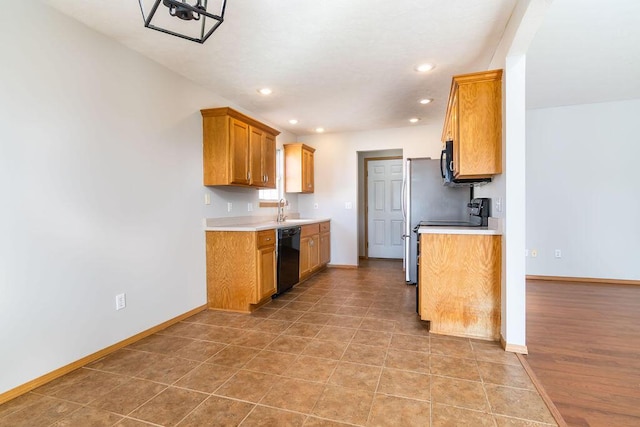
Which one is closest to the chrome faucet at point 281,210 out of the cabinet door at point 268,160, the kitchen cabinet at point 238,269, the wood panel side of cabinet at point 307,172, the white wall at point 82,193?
the wood panel side of cabinet at point 307,172

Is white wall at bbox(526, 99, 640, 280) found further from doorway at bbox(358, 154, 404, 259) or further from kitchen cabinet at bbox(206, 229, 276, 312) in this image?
kitchen cabinet at bbox(206, 229, 276, 312)

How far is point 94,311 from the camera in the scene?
7.54ft

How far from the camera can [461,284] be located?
259 cm

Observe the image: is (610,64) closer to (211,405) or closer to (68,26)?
(211,405)

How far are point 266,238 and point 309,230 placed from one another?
1.28 m

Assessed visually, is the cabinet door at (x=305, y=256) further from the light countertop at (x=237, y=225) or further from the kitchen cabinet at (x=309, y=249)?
the light countertop at (x=237, y=225)

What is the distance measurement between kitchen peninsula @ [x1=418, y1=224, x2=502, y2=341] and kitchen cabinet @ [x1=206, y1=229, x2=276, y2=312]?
5.50 ft

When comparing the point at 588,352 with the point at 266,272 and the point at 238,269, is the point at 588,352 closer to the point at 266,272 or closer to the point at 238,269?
the point at 266,272

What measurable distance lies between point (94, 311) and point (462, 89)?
133 inches

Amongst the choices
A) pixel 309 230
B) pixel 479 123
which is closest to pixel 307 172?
pixel 309 230

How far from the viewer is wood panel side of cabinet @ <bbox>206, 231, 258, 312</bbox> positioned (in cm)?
328

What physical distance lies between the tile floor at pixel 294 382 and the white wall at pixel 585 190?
3.04m

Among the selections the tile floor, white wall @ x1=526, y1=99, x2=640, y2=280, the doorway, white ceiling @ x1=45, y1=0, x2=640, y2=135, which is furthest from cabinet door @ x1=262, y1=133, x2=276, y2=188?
white wall @ x1=526, y1=99, x2=640, y2=280

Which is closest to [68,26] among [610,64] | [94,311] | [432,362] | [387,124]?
[94,311]
